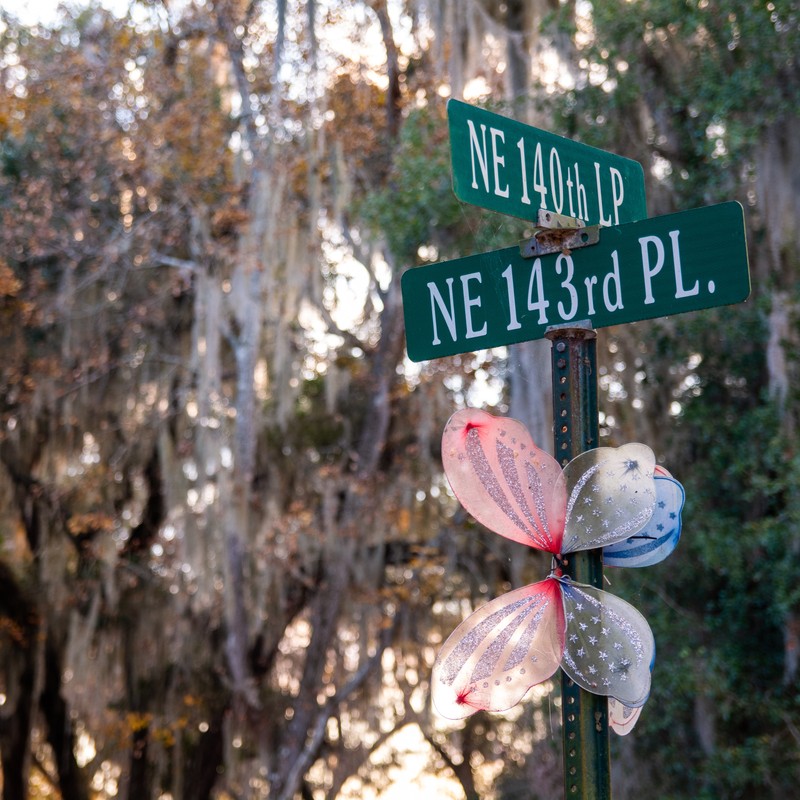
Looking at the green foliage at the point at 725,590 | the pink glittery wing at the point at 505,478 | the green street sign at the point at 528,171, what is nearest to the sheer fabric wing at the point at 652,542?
the pink glittery wing at the point at 505,478

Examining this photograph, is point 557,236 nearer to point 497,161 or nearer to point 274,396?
point 497,161

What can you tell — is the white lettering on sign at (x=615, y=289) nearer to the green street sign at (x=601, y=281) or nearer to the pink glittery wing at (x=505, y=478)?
the green street sign at (x=601, y=281)

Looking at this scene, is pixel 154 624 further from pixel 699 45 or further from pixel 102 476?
pixel 699 45

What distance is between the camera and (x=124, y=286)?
10.9m

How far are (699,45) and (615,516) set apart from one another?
6.12m

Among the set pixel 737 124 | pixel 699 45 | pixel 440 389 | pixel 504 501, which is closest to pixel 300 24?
pixel 440 389

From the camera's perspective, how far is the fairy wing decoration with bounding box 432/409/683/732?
189 centimetres

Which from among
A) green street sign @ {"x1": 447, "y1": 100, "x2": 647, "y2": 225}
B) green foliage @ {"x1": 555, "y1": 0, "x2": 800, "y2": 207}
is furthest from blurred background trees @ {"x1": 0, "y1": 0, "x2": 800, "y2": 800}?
→ green street sign @ {"x1": 447, "y1": 100, "x2": 647, "y2": 225}

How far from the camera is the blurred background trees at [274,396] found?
7.67 metres

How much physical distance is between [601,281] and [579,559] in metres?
0.48

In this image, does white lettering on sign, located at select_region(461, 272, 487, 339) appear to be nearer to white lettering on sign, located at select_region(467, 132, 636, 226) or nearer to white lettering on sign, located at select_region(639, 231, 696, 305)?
white lettering on sign, located at select_region(467, 132, 636, 226)

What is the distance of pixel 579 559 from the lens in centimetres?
196

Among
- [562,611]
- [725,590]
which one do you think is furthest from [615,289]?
[725,590]

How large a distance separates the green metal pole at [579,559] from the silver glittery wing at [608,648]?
0.11 ft
